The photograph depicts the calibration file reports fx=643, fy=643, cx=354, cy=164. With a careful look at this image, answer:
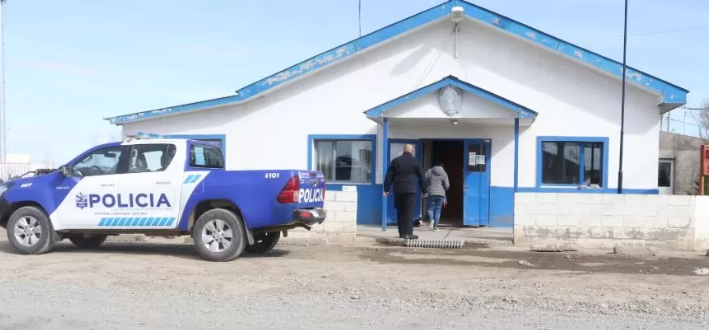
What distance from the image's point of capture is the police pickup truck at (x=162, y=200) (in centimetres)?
945

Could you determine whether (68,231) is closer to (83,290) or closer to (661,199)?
(83,290)

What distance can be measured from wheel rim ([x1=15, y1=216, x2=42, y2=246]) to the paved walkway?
19.3 ft

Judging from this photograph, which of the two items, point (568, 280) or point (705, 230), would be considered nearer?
point (568, 280)

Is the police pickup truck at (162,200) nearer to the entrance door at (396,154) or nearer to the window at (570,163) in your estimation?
the entrance door at (396,154)

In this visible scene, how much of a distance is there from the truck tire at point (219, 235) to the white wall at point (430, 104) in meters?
5.87

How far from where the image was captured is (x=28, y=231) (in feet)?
33.6

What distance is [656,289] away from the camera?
766 cm

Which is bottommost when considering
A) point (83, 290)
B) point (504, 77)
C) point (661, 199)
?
point (83, 290)

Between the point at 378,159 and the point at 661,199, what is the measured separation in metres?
6.27

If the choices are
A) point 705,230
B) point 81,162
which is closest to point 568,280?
point 705,230

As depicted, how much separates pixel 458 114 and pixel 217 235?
6212mm

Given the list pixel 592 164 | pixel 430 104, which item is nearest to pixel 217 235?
pixel 430 104

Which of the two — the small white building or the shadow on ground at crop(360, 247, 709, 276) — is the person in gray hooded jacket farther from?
the shadow on ground at crop(360, 247, 709, 276)

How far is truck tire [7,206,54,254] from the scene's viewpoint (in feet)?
33.4
